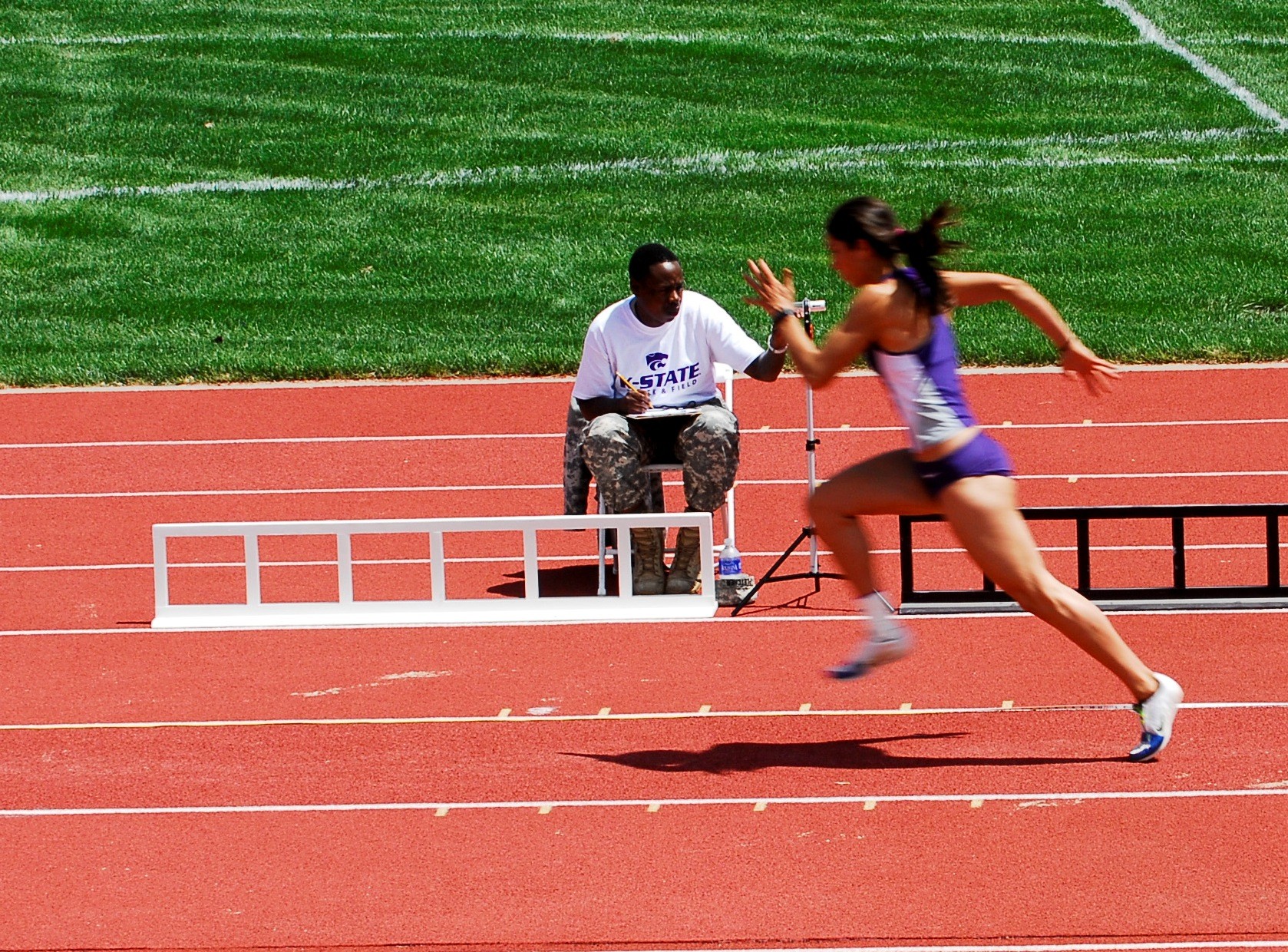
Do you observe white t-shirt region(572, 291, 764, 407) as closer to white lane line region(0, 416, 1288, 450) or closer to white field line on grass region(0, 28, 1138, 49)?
white lane line region(0, 416, 1288, 450)

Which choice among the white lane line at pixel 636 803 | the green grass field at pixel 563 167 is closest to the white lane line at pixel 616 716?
the white lane line at pixel 636 803

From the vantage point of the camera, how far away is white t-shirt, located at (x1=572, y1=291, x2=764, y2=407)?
7859 mm

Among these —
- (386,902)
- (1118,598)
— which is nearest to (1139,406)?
(1118,598)

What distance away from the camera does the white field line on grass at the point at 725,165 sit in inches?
840

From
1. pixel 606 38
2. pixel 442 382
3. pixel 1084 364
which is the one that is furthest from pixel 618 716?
pixel 606 38

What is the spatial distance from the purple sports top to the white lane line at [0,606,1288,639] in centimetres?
211

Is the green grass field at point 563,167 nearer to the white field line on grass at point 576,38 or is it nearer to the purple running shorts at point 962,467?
the white field line on grass at point 576,38

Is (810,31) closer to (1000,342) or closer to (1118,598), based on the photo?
(1000,342)

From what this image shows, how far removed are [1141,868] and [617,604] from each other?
327 centimetres

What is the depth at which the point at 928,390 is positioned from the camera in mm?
5270

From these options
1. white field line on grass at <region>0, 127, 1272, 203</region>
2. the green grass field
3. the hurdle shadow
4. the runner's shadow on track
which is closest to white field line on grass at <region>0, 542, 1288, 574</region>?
the hurdle shadow

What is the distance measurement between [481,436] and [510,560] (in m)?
2.91

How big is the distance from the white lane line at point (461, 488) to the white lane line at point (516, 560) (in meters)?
1.33

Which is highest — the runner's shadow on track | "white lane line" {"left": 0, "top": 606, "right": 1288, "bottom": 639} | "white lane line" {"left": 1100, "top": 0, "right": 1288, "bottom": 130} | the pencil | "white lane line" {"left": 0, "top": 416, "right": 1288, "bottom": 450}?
"white lane line" {"left": 1100, "top": 0, "right": 1288, "bottom": 130}
